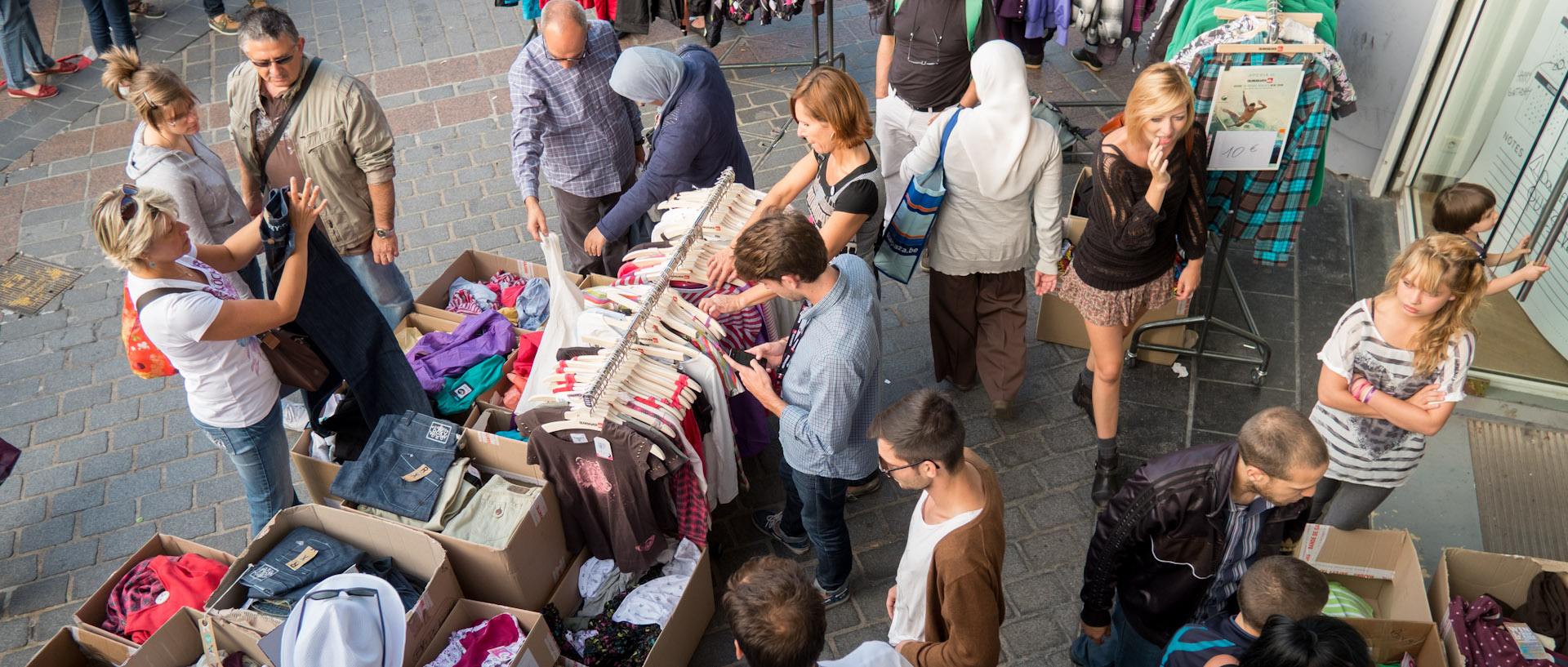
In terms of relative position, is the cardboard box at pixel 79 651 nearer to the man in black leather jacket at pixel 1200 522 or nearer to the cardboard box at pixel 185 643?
the cardboard box at pixel 185 643

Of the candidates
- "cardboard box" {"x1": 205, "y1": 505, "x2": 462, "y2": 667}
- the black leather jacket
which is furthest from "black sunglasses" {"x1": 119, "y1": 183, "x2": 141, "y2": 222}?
the black leather jacket

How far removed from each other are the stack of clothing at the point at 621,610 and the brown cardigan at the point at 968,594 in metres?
1.26

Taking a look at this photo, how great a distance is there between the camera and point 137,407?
5438mm

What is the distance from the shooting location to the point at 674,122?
4.70 meters

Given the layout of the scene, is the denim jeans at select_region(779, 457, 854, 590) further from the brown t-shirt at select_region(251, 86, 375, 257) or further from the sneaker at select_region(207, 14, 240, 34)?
the sneaker at select_region(207, 14, 240, 34)

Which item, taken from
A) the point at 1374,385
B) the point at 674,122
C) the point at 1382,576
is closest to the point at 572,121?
the point at 674,122

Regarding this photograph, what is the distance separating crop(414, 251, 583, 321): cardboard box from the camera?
5.00m

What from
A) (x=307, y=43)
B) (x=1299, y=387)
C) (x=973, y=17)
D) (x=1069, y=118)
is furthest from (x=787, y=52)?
(x=1299, y=387)

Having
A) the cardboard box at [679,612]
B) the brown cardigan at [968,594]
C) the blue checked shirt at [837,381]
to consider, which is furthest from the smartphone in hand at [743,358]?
the brown cardigan at [968,594]

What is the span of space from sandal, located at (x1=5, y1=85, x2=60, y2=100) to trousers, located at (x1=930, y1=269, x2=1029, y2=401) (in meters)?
7.78

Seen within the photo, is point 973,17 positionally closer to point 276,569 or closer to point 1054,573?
point 1054,573

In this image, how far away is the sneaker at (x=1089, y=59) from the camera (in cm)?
796

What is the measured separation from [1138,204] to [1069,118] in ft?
12.3

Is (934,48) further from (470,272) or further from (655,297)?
(470,272)
